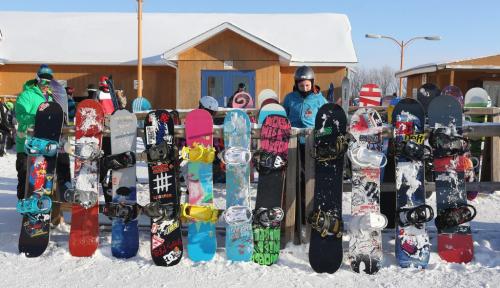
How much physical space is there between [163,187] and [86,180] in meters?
0.67

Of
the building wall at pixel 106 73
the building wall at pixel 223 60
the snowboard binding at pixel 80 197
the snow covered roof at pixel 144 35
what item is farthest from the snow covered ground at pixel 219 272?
the building wall at pixel 106 73

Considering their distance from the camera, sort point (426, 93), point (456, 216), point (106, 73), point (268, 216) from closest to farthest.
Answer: point (456, 216), point (268, 216), point (426, 93), point (106, 73)

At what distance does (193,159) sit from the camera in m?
3.75

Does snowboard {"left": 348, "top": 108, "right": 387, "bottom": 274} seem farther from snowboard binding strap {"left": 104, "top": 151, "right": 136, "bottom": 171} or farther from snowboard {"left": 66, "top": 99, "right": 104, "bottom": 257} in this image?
snowboard {"left": 66, "top": 99, "right": 104, "bottom": 257}

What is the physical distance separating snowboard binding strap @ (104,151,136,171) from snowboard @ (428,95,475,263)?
238 cm

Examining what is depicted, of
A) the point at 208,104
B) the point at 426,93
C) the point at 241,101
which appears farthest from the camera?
the point at 241,101

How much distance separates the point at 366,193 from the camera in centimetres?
362

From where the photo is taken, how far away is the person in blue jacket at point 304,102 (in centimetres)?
444

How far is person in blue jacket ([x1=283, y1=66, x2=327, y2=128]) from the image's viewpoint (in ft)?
14.6

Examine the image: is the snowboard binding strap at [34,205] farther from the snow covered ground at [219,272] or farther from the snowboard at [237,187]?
the snowboard at [237,187]

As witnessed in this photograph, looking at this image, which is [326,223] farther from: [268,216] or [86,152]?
[86,152]

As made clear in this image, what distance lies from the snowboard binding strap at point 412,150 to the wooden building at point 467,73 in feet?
48.0

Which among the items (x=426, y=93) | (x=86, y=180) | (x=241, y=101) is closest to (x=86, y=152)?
(x=86, y=180)

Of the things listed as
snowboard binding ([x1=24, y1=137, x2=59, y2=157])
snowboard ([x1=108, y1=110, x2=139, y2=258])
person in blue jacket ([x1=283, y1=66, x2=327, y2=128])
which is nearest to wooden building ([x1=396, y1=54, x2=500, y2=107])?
person in blue jacket ([x1=283, y1=66, x2=327, y2=128])
